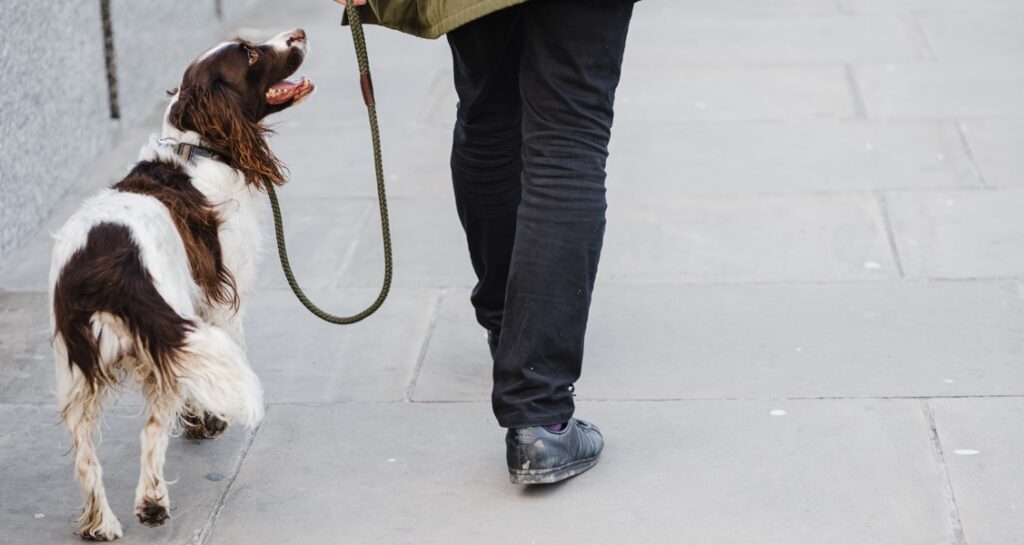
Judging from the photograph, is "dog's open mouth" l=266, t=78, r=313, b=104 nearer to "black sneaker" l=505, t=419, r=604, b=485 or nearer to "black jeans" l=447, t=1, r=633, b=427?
"black jeans" l=447, t=1, r=633, b=427

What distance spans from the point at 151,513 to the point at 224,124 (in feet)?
3.24

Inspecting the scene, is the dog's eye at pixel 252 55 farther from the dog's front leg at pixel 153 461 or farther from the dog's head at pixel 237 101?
the dog's front leg at pixel 153 461

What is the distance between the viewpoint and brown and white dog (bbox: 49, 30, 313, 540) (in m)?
3.11

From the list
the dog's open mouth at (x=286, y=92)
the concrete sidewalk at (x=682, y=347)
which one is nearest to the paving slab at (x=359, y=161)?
the concrete sidewalk at (x=682, y=347)

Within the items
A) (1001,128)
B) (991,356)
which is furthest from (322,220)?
(1001,128)

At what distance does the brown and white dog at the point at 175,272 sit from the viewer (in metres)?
3.11

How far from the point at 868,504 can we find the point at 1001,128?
11.3ft

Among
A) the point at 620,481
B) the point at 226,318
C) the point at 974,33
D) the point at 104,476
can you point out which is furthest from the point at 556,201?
the point at 974,33

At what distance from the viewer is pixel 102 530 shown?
3316 mm

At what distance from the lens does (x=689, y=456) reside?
12.1 ft

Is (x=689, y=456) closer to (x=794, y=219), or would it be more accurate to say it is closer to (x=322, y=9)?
(x=794, y=219)

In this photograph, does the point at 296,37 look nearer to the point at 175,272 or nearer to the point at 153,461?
the point at 175,272

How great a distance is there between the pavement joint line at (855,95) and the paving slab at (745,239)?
112 cm

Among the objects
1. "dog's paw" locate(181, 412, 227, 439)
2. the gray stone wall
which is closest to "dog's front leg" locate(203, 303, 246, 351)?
"dog's paw" locate(181, 412, 227, 439)
